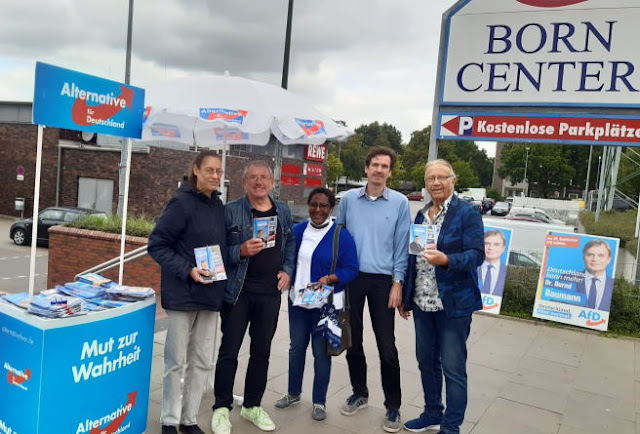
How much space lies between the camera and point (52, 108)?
114 inches

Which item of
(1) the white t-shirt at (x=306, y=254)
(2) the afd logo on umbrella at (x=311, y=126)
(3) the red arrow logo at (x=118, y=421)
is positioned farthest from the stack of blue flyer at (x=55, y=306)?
(2) the afd logo on umbrella at (x=311, y=126)

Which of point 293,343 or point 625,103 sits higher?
point 625,103

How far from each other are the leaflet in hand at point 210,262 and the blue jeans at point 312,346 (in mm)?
820

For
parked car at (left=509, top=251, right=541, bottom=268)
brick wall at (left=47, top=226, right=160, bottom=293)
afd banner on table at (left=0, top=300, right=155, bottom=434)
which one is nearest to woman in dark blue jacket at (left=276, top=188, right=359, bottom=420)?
afd banner on table at (left=0, top=300, right=155, bottom=434)

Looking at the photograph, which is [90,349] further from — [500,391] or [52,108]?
[500,391]

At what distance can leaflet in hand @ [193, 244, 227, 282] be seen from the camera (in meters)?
3.07

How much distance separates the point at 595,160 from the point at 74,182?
5311 cm

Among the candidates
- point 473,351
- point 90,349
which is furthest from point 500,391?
point 90,349

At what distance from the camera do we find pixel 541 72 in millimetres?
4660

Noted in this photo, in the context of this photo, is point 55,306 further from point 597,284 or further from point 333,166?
point 333,166

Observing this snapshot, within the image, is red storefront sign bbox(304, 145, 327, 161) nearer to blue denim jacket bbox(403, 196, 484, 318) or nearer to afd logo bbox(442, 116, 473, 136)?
afd logo bbox(442, 116, 473, 136)

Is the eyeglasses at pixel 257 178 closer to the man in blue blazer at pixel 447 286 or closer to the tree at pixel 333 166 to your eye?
the man in blue blazer at pixel 447 286

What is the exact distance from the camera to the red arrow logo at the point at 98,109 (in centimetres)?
308

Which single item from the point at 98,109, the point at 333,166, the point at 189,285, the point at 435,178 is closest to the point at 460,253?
the point at 435,178
